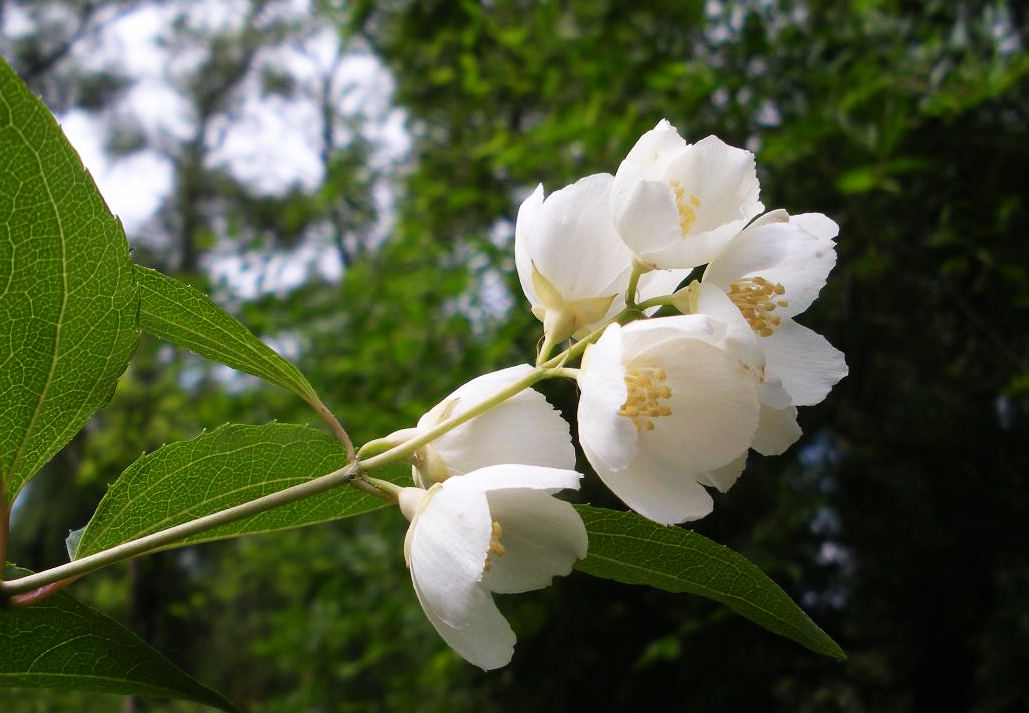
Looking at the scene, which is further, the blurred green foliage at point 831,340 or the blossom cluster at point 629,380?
the blurred green foliage at point 831,340

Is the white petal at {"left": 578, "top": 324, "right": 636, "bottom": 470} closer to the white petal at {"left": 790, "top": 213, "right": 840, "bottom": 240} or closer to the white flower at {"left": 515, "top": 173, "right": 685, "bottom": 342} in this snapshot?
the white flower at {"left": 515, "top": 173, "right": 685, "bottom": 342}

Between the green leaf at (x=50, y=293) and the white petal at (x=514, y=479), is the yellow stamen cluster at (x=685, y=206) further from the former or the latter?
the green leaf at (x=50, y=293)

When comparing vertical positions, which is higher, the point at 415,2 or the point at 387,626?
the point at 415,2

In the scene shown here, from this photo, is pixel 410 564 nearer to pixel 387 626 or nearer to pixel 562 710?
pixel 562 710

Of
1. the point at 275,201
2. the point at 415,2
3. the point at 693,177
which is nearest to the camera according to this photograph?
the point at 693,177

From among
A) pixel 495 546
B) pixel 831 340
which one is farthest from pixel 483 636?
pixel 831 340

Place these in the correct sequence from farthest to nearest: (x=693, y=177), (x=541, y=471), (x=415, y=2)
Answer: (x=415, y=2)
(x=693, y=177)
(x=541, y=471)

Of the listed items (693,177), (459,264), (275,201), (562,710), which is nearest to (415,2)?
(459,264)

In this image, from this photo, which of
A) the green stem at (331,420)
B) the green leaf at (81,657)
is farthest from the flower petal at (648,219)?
the green leaf at (81,657)
